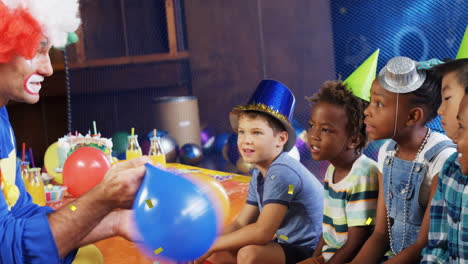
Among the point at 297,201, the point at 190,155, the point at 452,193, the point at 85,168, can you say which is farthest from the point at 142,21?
the point at 452,193

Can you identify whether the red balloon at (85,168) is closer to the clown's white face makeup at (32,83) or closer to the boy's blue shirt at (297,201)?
the boy's blue shirt at (297,201)

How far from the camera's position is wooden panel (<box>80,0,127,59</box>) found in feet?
22.2

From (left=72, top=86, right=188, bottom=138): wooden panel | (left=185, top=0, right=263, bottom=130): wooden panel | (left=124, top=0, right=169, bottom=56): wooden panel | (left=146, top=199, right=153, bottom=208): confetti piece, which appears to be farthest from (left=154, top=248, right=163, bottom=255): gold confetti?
(left=124, top=0, right=169, bottom=56): wooden panel

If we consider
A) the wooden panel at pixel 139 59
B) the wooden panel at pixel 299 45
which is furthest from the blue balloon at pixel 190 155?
the wooden panel at pixel 139 59

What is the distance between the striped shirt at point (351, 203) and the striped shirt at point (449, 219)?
0.36m

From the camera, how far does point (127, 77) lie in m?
6.84

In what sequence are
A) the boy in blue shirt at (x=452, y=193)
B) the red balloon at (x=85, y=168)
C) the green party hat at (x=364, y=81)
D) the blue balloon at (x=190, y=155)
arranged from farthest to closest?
the blue balloon at (x=190, y=155) → the red balloon at (x=85, y=168) → the green party hat at (x=364, y=81) → the boy in blue shirt at (x=452, y=193)

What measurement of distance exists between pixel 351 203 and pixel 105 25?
17.7ft

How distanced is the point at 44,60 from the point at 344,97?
1182mm

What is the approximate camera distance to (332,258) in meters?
2.04

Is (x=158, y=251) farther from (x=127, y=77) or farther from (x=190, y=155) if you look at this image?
(x=127, y=77)

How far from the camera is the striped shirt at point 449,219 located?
158cm

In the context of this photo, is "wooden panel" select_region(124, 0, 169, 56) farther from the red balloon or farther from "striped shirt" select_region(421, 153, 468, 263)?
"striped shirt" select_region(421, 153, 468, 263)

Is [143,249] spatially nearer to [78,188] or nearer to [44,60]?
[44,60]
